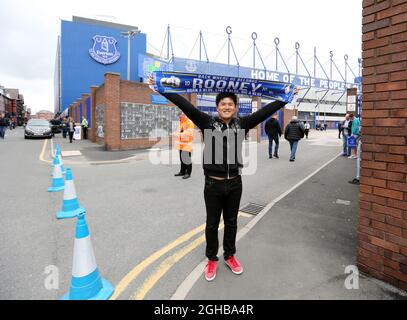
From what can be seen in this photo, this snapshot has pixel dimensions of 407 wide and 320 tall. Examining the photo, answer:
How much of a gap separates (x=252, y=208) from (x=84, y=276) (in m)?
3.39

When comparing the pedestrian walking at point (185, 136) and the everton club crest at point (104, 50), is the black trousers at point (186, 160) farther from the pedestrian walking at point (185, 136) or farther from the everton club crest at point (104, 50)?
the everton club crest at point (104, 50)

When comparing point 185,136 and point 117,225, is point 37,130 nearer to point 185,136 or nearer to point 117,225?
point 185,136

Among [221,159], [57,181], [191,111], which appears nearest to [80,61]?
[57,181]

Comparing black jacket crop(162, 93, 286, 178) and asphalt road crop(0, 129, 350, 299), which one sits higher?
black jacket crop(162, 93, 286, 178)

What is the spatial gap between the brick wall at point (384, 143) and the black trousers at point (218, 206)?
137 centimetres

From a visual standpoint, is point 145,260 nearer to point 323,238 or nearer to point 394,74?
point 323,238

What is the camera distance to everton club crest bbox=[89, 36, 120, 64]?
42688 millimetres

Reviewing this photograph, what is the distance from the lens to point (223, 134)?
2.87 m

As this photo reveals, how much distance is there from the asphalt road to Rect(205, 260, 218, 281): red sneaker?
0.25 metres

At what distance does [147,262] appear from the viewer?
126 inches

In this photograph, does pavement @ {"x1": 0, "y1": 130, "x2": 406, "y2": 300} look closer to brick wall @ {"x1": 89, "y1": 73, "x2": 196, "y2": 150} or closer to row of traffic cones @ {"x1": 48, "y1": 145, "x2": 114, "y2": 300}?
row of traffic cones @ {"x1": 48, "y1": 145, "x2": 114, "y2": 300}

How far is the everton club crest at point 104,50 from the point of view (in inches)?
1681

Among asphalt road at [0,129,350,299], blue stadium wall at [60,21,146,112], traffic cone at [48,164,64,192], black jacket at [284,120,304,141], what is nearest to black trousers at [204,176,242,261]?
asphalt road at [0,129,350,299]

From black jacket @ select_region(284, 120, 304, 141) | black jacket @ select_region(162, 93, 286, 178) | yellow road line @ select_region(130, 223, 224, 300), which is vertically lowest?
yellow road line @ select_region(130, 223, 224, 300)
